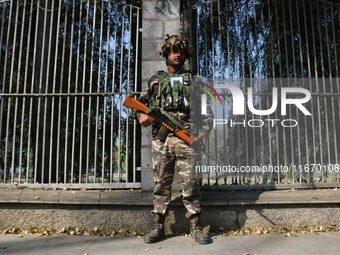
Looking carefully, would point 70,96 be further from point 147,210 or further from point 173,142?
point 147,210

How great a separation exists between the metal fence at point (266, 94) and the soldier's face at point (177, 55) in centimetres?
58

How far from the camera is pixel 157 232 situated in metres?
3.26

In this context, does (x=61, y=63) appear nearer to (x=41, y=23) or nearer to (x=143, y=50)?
(x=41, y=23)

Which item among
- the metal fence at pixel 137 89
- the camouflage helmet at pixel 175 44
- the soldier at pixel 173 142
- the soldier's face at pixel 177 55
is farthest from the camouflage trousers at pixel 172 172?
the camouflage helmet at pixel 175 44

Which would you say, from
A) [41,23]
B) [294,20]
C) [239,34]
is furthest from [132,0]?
[294,20]

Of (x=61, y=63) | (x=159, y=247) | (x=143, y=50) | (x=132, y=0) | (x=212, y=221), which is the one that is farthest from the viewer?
(x=132, y=0)

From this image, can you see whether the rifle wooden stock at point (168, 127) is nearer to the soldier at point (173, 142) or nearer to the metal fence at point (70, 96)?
the soldier at point (173, 142)

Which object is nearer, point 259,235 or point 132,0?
point 259,235

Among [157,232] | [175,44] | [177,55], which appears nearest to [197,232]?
[157,232]

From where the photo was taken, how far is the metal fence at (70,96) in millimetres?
3934

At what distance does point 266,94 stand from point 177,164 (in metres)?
1.53

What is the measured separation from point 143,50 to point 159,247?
2.25 meters

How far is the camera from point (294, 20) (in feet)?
14.1

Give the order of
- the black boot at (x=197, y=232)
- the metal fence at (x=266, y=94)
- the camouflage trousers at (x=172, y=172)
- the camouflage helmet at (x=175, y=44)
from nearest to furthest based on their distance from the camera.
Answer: the black boot at (x=197, y=232) < the camouflage trousers at (x=172, y=172) < the camouflage helmet at (x=175, y=44) < the metal fence at (x=266, y=94)
